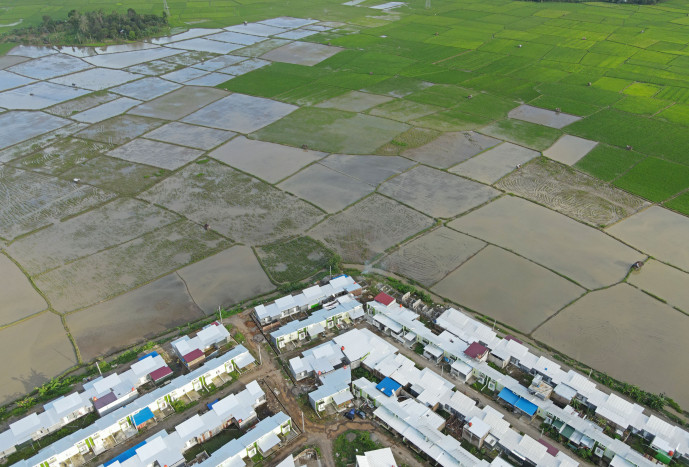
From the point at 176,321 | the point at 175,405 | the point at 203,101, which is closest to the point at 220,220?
the point at 176,321

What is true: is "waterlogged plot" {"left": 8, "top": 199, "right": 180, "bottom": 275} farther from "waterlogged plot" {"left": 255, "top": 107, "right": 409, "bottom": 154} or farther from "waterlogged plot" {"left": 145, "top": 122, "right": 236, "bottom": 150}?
"waterlogged plot" {"left": 255, "top": 107, "right": 409, "bottom": 154}

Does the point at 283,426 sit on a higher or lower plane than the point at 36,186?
lower

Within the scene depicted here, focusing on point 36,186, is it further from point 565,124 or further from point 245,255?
point 565,124

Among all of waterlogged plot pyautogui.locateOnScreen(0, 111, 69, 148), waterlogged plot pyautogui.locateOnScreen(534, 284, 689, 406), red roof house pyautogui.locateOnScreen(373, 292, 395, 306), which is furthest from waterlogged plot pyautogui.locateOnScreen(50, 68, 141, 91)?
waterlogged plot pyautogui.locateOnScreen(534, 284, 689, 406)

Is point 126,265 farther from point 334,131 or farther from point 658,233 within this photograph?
point 658,233

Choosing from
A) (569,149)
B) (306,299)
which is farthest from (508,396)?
(569,149)

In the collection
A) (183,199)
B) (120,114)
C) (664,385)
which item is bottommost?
(664,385)

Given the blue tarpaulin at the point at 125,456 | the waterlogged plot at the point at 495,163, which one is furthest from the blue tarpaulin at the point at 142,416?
the waterlogged plot at the point at 495,163
